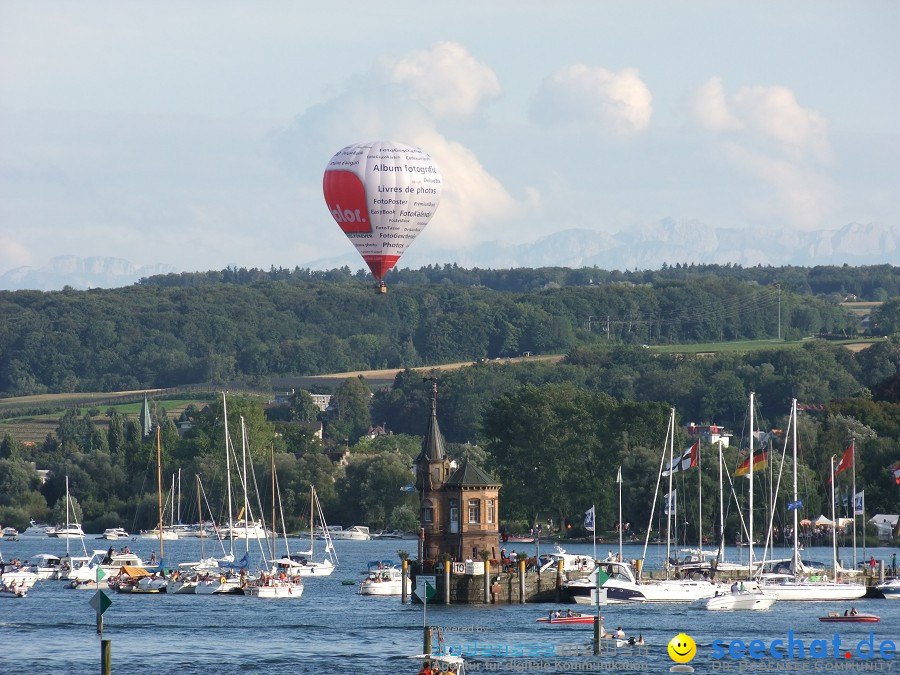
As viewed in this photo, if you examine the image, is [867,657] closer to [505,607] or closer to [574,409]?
[505,607]

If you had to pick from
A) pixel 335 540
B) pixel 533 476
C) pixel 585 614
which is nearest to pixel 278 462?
pixel 335 540

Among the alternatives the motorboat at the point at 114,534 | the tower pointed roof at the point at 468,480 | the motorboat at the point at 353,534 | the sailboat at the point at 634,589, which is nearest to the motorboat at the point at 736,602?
the sailboat at the point at 634,589

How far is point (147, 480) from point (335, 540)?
28.0m

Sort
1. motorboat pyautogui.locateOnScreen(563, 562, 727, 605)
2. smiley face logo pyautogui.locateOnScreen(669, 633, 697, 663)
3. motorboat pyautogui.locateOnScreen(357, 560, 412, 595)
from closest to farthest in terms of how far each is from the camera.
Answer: smiley face logo pyautogui.locateOnScreen(669, 633, 697, 663)
motorboat pyautogui.locateOnScreen(563, 562, 727, 605)
motorboat pyautogui.locateOnScreen(357, 560, 412, 595)

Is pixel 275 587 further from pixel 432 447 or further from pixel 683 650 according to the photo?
pixel 683 650

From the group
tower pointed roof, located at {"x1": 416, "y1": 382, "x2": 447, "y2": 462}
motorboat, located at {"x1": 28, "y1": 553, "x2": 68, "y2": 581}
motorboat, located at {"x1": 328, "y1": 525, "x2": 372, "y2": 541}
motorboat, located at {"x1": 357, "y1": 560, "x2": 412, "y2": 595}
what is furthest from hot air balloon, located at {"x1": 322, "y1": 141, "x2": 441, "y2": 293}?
motorboat, located at {"x1": 328, "y1": 525, "x2": 372, "y2": 541}

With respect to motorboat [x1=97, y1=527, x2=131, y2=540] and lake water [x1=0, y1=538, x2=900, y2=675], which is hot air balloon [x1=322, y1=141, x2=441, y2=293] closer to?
lake water [x1=0, y1=538, x2=900, y2=675]

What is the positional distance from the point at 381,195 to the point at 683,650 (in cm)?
3866

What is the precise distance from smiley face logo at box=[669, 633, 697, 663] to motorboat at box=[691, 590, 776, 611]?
19838 millimetres

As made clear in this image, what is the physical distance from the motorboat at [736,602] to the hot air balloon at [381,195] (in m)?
24.0

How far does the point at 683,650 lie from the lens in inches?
2908

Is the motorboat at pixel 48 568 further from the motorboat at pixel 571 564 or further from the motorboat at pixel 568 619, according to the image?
the motorboat at pixel 568 619

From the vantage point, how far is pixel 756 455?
110688 millimetres

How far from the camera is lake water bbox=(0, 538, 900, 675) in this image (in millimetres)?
74438
